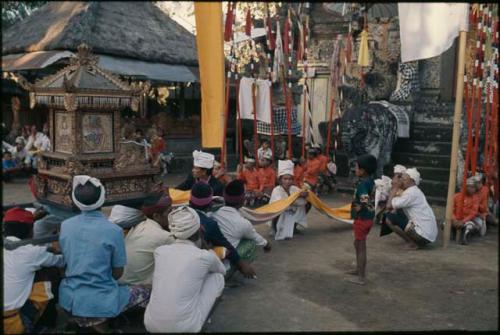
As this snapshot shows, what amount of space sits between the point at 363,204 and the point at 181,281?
249 centimetres

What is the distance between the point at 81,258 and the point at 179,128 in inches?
512

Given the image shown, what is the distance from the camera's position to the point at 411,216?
6922 millimetres

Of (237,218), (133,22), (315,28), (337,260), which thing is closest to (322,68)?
(315,28)

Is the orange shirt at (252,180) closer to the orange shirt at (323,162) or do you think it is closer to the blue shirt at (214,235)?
the orange shirt at (323,162)

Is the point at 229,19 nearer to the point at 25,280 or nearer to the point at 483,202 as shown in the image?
the point at 483,202

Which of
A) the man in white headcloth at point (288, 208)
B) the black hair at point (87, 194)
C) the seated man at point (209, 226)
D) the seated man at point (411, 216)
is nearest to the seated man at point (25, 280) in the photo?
the black hair at point (87, 194)

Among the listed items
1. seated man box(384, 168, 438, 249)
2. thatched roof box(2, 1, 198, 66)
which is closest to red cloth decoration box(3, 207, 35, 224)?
seated man box(384, 168, 438, 249)

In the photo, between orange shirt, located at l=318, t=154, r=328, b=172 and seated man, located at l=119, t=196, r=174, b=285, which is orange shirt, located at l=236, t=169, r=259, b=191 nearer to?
orange shirt, located at l=318, t=154, r=328, b=172

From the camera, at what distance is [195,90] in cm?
1727

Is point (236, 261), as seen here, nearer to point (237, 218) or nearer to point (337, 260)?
point (237, 218)

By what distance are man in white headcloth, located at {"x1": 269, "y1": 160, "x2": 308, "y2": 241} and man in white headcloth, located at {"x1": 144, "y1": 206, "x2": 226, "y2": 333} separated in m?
3.63

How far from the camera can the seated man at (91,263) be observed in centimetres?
377

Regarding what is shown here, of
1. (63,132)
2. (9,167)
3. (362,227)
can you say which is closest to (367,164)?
(362,227)

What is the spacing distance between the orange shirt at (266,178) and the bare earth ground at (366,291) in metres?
2.32
